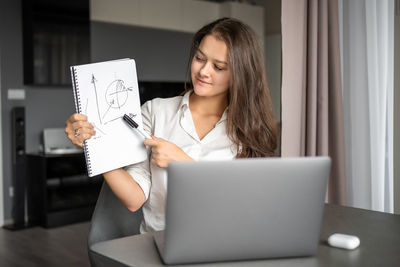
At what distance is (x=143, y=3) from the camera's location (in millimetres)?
4953

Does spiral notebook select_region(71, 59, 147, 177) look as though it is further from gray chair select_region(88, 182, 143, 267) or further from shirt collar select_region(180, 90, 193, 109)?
shirt collar select_region(180, 90, 193, 109)

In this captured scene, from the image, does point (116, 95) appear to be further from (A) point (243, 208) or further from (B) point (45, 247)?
(B) point (45, 247)

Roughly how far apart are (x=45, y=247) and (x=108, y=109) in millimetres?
2703

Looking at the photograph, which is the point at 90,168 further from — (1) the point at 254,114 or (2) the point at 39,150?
(2) the point at 39,150

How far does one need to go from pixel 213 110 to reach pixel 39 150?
3.36 metres

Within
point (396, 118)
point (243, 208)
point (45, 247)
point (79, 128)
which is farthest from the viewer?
point (45, 247)

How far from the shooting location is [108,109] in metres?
1.39

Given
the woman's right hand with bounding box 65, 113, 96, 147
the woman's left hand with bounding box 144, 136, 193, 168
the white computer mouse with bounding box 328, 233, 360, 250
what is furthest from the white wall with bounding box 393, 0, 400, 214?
the woman's right hand with bounding box 65, 113, 96, 147

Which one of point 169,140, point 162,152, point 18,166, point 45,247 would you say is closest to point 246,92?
point 169,140

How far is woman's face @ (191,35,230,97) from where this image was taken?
5.23 ft

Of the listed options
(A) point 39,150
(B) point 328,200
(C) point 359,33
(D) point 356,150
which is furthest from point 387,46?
(A) point 39,150

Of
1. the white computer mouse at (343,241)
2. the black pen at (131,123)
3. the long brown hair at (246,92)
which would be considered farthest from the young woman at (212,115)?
the white computer mouse at (343,241)

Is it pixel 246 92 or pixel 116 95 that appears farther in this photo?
pixel 246 92

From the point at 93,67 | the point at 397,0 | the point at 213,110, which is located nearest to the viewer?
the point at 93,67
